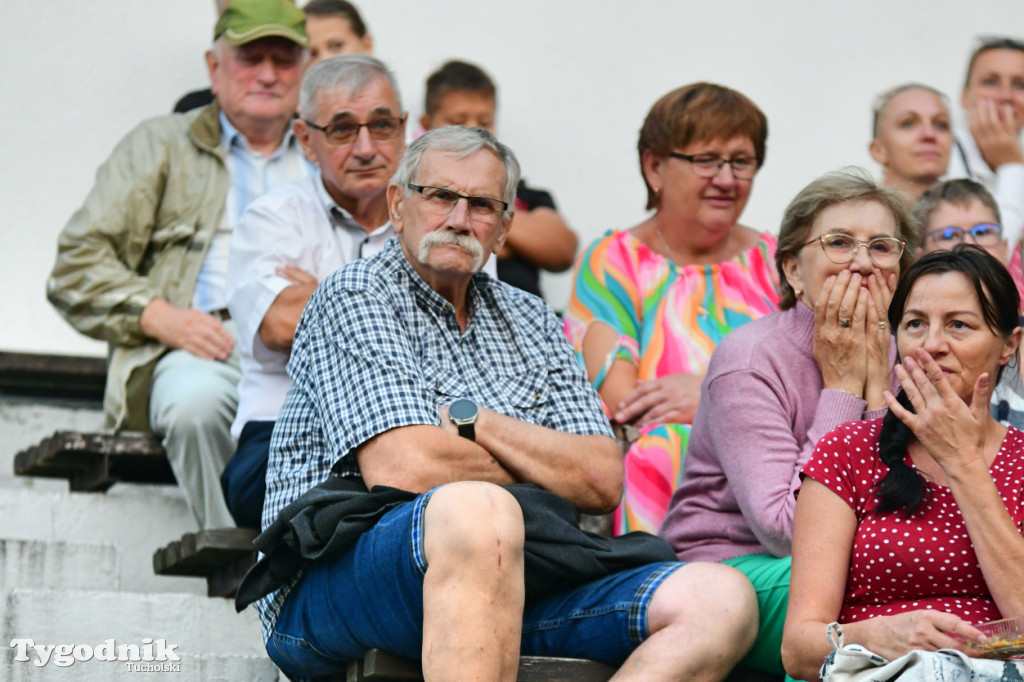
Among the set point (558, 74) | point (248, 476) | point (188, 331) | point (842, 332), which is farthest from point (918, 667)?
point (558, 74)

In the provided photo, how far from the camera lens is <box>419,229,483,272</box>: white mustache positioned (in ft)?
9.74

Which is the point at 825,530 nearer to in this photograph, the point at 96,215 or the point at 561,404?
the point at 561,404

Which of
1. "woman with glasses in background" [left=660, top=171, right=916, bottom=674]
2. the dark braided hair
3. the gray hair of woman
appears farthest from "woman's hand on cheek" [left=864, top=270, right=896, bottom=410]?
the dark braided hair

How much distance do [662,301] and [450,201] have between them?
0.92m

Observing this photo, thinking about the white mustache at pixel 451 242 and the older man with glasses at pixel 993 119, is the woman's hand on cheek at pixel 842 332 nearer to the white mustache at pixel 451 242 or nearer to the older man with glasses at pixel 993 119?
the white mustache at pixel 451 242

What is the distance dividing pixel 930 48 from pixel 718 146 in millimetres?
1945

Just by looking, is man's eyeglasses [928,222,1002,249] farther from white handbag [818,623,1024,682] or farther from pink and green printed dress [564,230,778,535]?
white handbag [818,623,1024,682]

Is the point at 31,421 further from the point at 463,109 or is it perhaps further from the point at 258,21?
the point at 463,109

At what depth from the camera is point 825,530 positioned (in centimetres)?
247

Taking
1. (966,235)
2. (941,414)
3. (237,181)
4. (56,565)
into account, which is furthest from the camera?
(237,181)

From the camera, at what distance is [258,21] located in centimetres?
424

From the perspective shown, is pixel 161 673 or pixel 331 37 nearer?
pixel 161 673

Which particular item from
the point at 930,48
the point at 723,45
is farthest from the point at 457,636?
the point at 930,48

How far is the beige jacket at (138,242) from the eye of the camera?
388cm
